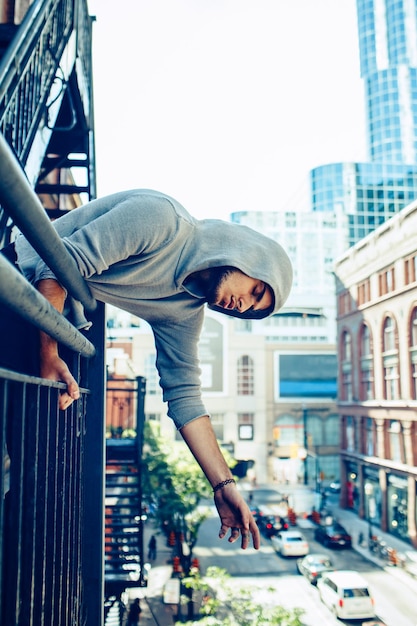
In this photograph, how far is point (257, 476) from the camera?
5044 centimetres

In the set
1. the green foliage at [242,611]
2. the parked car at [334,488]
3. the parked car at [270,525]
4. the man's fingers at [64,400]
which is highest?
the man's fingers at [64,400]

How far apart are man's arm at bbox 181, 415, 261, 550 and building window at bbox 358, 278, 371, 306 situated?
34255 mm

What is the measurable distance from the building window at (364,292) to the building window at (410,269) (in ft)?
15.4

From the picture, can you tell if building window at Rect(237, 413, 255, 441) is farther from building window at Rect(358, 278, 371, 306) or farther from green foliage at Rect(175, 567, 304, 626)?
green foliage at Rect(175, 567, 304, 626)

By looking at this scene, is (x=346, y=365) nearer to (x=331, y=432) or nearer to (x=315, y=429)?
(x=315, y=429)

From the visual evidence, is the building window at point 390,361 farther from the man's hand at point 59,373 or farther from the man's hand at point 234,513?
the man's hand at point 59,373

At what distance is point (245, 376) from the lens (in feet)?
174

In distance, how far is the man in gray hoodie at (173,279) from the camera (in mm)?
1869

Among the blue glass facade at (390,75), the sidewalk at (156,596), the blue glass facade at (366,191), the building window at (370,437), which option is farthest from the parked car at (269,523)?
the blue glass facade at (390,75)

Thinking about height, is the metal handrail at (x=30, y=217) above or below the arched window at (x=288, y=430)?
above

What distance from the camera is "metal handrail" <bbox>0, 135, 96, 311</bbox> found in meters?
0.89

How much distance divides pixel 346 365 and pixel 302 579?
18.7 m

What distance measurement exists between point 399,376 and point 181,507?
14695mm

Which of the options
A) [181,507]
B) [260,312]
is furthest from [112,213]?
[181,507]
